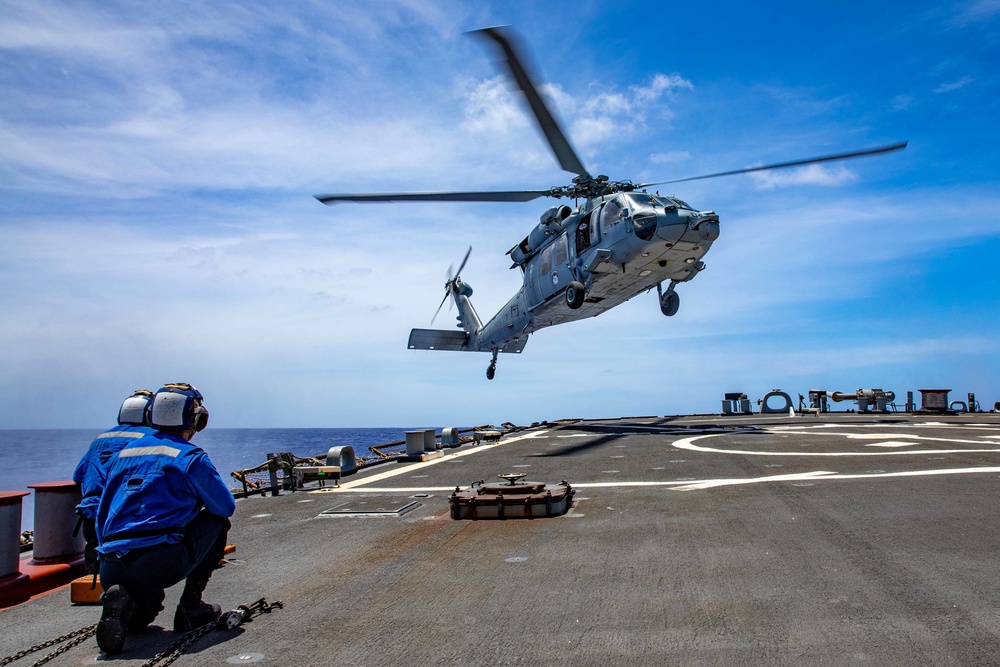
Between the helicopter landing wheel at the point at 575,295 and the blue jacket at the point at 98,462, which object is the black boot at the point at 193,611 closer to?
the blue jacket at the point at 98,462

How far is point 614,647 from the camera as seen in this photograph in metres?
4.18

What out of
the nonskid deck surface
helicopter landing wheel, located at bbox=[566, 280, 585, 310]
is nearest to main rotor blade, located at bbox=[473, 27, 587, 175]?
helicopter landing wheel, located at bbox=[566, 280, 585, 310]

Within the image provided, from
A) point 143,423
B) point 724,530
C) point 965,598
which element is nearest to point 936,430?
point 724,530

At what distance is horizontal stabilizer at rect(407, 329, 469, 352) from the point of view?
1406 inches

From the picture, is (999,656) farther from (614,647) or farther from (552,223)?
(552,223)

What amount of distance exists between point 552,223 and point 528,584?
22.2 m

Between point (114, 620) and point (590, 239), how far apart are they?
21.2 m

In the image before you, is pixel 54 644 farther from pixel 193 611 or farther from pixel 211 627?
pixel 211 627

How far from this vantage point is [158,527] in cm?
455

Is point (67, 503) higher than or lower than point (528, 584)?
higher

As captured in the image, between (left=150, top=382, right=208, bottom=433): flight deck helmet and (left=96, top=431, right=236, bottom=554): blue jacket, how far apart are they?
0.58 feet

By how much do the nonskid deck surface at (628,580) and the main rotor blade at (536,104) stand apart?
1087 cm

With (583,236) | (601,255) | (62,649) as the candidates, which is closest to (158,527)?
(62,649)

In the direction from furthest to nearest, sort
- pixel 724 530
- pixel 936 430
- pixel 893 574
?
pixel 936 430
pixel 724 530
pixel 893 574
